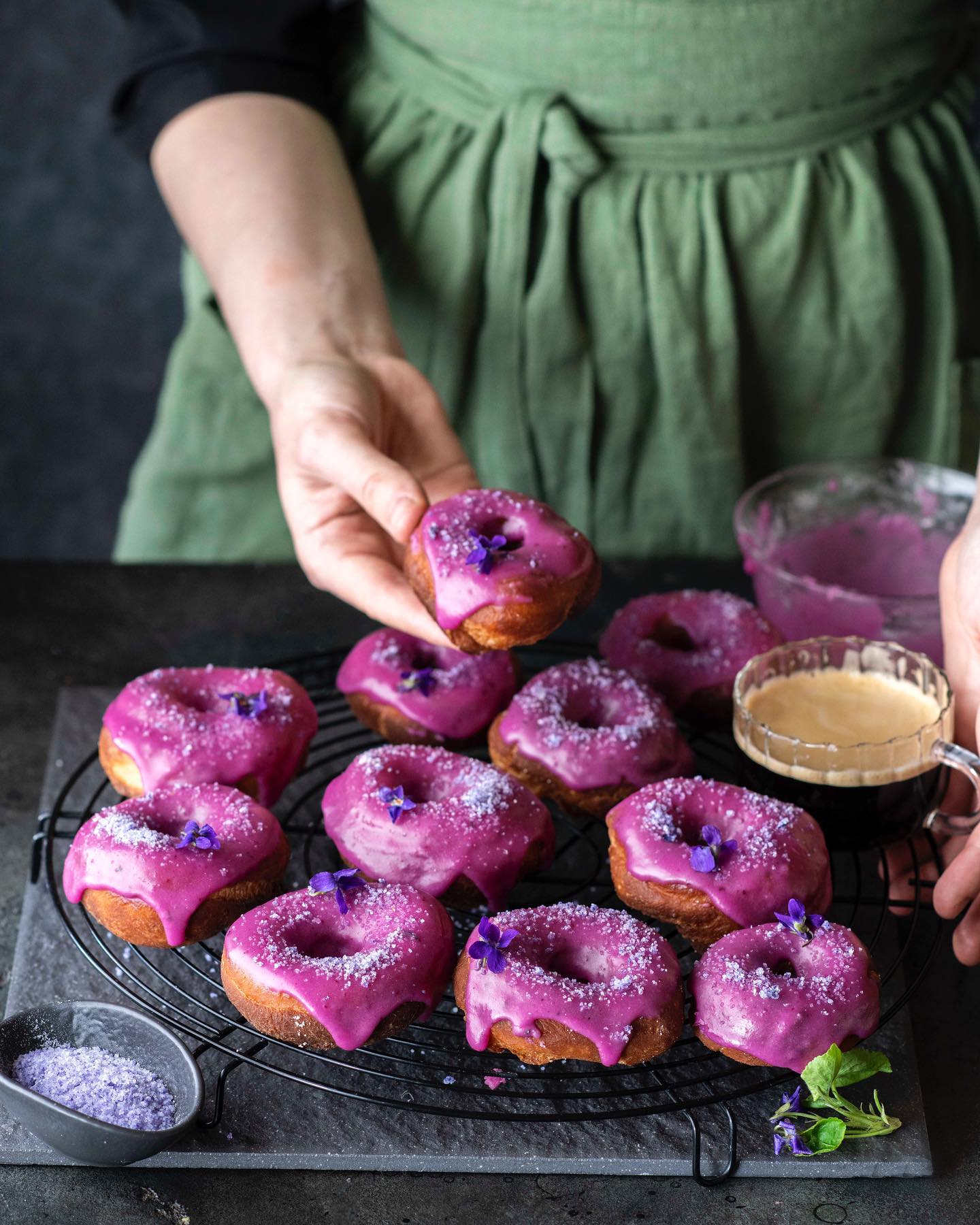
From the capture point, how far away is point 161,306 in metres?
3.54

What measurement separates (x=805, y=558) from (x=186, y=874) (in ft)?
3.29

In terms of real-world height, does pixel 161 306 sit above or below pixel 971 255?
below

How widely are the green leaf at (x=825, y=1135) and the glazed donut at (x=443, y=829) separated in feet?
1.20

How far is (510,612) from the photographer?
1.34 meters

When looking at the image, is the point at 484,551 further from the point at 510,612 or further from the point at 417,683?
the point at 417,683

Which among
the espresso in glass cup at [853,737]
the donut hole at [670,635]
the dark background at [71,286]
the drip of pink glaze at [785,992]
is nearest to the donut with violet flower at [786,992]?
the drip of pink glaze at [785,992]

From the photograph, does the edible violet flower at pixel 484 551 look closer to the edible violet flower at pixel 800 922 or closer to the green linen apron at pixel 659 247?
the edible violet flower at pixel 800 922

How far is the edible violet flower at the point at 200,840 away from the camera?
127 cm

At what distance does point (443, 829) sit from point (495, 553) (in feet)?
0.92

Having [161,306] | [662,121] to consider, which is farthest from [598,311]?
[161,306]

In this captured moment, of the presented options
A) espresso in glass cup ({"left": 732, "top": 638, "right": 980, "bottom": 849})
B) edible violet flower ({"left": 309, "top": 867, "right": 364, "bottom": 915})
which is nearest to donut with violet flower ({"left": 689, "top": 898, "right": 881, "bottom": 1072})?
espresso in glass cup ({"left": 732, "top": 638, "right": 980, "bottom": 849})

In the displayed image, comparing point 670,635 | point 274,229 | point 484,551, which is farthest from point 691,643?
point 274,229

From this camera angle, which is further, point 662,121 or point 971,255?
point 971,255

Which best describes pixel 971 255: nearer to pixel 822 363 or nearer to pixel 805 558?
pixel 822 363
